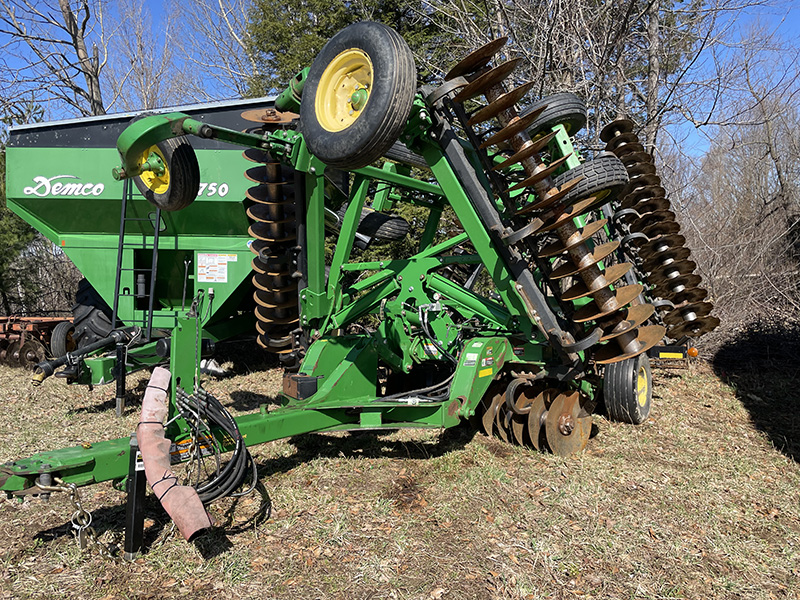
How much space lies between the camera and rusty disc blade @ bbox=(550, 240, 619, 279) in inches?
161

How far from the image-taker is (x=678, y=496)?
414cm

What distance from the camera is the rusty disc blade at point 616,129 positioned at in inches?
220

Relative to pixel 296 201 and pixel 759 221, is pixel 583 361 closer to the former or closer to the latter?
pixel 296 201

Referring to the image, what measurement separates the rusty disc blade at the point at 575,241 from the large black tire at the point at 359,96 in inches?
52.6

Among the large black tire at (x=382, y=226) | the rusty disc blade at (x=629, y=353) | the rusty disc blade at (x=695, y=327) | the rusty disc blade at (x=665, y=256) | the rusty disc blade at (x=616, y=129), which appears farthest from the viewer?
the large black tire at (x=382, y=226)

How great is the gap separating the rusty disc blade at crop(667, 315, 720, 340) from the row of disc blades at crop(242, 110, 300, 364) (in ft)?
12.5

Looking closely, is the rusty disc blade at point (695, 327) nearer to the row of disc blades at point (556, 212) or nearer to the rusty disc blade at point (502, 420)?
the row of disc blades at point (556, 212)

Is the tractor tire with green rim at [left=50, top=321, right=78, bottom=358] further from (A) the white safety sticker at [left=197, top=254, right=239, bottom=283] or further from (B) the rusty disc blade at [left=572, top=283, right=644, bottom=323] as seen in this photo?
(B) the rusty disc blade at [left=572, top=283, right=644, bottom=323]

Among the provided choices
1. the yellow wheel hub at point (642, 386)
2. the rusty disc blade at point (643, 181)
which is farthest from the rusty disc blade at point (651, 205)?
the yellow wheel hub at point (642, 386)

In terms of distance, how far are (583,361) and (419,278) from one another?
158 cm

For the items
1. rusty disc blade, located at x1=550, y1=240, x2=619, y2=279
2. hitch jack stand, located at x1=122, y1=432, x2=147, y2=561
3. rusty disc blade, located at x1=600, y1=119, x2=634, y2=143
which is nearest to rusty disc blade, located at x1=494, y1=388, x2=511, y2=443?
rusty disc blade, located at x1=550, y1=240, x2=619, y2=279

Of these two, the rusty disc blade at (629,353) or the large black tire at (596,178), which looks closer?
the large black tire at (596,178)

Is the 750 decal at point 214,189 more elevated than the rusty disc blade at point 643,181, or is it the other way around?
the 750 decal at point 214,189

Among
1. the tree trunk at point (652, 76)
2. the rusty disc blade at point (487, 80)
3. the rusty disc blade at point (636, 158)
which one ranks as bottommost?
the rusty disc blade at point (487, 80)
